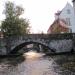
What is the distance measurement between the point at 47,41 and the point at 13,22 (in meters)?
11.9

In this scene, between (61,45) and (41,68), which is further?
(61,45)

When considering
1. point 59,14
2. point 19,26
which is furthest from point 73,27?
point 59,14

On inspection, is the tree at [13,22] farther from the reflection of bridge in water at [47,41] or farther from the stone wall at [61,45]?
the stone wall at [61,45]

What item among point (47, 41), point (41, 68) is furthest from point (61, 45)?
point (41, 68)

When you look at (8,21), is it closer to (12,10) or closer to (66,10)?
(12,10)

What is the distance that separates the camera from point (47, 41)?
55.4 metres

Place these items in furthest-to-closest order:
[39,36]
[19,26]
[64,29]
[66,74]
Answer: [64,29]
[19,26]
[39,36]
[66,74]

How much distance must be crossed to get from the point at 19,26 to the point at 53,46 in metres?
11.8

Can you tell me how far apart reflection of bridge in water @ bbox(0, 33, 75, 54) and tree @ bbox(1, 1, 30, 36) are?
6.62 metres

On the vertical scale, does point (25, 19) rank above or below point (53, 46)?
above

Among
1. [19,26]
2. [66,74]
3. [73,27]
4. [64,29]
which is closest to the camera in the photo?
[66,74]

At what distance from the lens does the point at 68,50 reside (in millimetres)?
55250

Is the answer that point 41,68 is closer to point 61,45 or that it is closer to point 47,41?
point 61,45

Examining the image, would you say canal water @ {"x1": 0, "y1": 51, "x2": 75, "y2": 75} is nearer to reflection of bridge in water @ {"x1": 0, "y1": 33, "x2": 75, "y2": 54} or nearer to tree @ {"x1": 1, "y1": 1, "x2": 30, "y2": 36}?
reflection of bridge in water @ {"x1": 0, "y1": 33, "x2": 75, "y2": 54}
